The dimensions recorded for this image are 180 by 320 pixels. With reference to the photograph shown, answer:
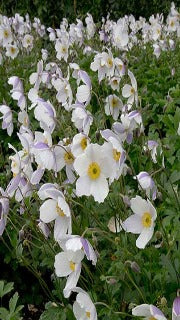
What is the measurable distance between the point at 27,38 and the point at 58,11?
14.6 ft

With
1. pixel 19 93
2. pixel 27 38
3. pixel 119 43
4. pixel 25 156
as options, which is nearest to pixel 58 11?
pixel 27 38

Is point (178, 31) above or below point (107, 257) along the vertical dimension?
→ above

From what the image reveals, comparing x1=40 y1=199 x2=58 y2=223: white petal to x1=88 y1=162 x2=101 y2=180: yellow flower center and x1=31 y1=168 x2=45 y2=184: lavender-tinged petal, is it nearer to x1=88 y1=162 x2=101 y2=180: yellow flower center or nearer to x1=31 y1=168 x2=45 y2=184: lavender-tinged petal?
x1=88 y1=162 x2=101 y2=180: yellow flower center

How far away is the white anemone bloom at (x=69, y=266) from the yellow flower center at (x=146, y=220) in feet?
0.88

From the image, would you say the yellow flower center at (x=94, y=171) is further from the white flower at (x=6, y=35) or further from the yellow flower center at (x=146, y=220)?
the white flower at (x=6, y=35)

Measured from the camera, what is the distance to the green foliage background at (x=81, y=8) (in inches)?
395

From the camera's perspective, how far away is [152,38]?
577 cm

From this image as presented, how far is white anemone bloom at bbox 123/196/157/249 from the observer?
6.70 feet

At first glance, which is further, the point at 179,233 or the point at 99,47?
the point at 99,47

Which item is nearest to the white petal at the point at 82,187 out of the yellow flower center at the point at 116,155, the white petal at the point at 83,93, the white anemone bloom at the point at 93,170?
the white anemone bloom at the point at 93,170

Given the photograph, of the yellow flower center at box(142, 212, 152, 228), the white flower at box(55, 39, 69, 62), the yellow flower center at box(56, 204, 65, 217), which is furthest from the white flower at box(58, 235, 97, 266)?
the white flower at box(55, 39, 69, 62)

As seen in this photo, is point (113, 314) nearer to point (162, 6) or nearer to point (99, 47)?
point (99, 47)

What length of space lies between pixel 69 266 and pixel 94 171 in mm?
346

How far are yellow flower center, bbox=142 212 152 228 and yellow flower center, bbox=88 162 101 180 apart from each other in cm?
22
